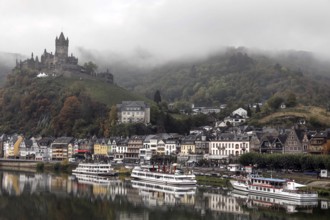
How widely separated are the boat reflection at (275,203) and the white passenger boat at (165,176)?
9691mm

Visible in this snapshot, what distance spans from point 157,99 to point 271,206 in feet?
320

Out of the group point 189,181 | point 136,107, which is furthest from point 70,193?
point 136,107

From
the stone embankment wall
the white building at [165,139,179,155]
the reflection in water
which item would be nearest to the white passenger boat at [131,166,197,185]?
the reflection in water

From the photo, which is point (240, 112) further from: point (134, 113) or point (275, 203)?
point (275, 203)

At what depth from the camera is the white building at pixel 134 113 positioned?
129375mm

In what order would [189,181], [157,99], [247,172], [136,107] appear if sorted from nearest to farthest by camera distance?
[189,181], [247,172], [136,107], [157,99]

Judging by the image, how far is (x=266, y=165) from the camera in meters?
81.2

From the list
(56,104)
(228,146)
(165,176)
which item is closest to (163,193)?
(165,176)

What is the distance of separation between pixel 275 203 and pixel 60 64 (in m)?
123

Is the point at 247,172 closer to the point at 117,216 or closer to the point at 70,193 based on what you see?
the point at 70,193

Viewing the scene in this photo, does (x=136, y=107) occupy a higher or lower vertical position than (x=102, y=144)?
higher

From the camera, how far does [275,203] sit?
198 ft

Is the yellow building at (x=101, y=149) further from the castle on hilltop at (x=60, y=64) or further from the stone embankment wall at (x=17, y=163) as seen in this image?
the castle on hilltop at (x=60, y=64)

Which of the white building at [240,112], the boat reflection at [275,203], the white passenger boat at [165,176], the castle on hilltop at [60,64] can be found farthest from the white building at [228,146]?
the castle on hilltop at [60,64]
